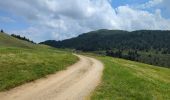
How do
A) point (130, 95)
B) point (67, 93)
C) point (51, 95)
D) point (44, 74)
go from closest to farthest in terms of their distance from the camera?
point (51, 95) < point (67, 93) < point (130, 95) < point (44, 74)

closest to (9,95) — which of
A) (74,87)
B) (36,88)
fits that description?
(36,88)

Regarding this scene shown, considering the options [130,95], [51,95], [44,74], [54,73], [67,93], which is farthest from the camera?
[54,73]

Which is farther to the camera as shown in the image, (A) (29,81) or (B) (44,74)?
(B) (44,74)

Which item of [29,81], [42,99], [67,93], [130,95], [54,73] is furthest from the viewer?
[54,73]

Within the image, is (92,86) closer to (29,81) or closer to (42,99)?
(29,81)

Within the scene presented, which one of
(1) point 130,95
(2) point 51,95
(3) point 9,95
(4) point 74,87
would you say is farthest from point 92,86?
(3) point 9,95

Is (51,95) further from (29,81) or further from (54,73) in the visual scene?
(54,73)

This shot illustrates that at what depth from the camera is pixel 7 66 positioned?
35.4 metres

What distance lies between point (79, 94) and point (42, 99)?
173 inches

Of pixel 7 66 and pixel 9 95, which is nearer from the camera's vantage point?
pixel 9 95

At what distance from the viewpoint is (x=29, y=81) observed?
1184 inches

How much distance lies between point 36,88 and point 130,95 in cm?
781

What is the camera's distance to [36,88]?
1052 inches

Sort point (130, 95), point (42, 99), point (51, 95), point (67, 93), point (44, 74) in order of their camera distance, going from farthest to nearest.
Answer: point (44, 74)
point (130, 95)
point (67, 93)
point (51, 95)
point (42, 99)
